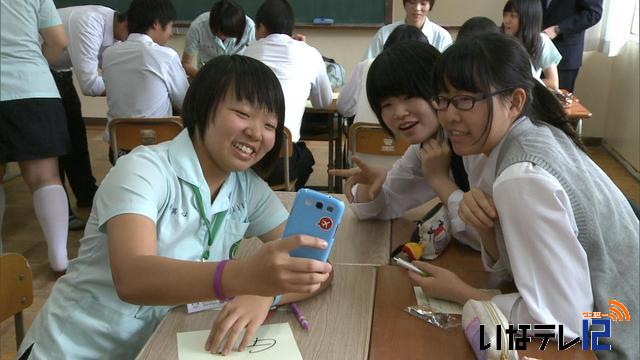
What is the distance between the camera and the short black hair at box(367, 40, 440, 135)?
1.56 m

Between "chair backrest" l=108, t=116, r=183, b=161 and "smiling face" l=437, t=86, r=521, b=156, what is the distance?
6.07 feet

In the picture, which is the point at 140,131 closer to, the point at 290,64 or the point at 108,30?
the point at 290,64

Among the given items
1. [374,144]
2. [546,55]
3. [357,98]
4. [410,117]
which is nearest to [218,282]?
[410,117]

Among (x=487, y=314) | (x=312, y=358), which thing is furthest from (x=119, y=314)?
(x=487, y=314)

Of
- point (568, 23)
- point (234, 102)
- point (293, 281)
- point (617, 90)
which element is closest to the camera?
point (293, 281)

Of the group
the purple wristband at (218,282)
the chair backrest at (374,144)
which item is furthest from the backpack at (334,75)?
the purple wristband at (218,282)

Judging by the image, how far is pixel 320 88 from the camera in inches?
135

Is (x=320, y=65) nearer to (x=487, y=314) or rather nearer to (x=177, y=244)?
(x=177, y=244)

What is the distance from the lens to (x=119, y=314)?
1.21m

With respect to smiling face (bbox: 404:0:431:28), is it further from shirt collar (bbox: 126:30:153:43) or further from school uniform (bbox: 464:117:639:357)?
school uniform (bbox: 464:117:639:357)

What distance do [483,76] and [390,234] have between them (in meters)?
0.61

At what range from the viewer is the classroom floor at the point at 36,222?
8.50ft

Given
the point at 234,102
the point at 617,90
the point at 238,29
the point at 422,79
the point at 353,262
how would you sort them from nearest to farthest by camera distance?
the point at 234,102 → the point at 353,262 → the point at 422,79 → the point at 238,29 → the point at 617,90

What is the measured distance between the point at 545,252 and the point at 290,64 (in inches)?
95.7
